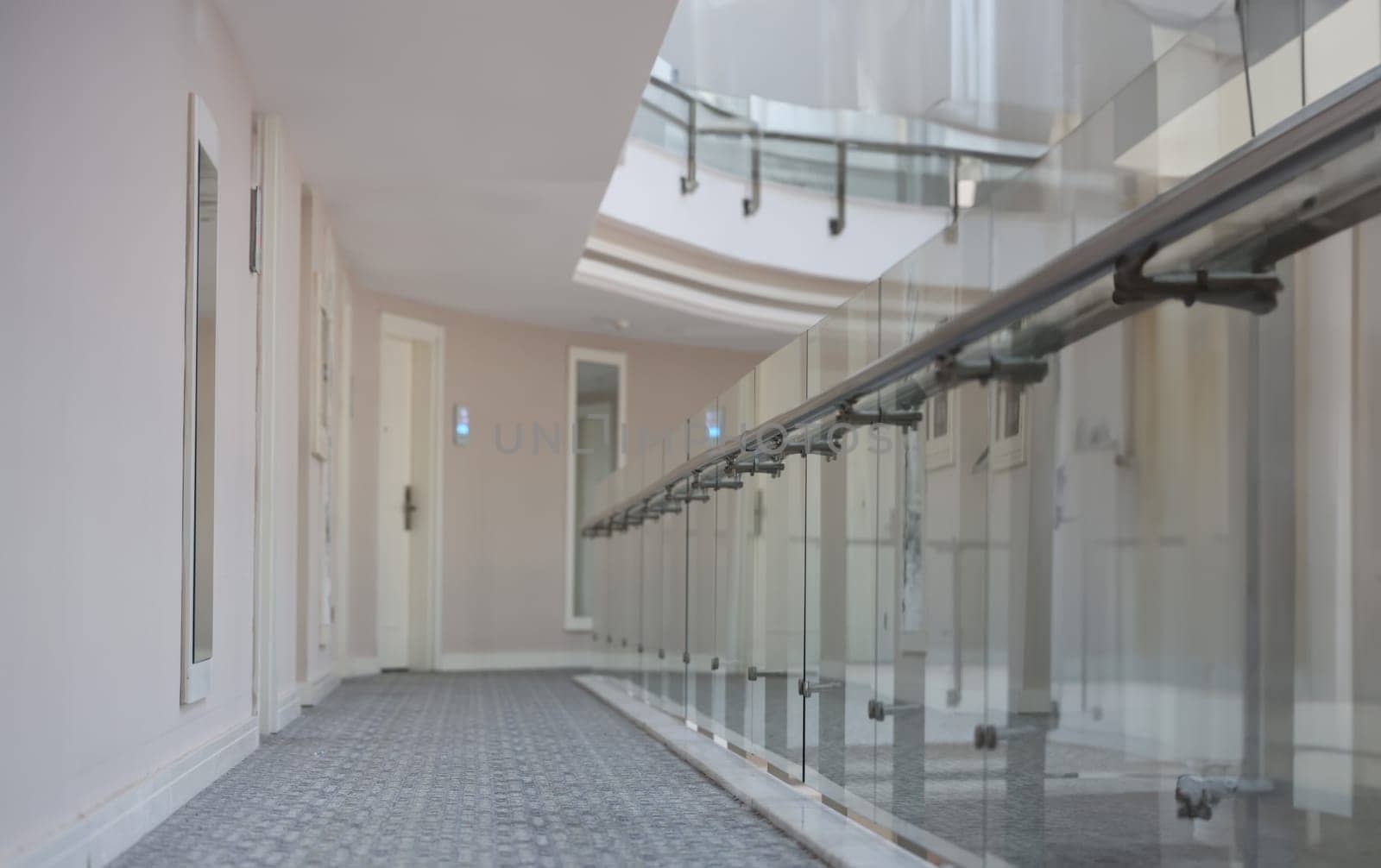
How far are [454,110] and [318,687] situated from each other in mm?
3362

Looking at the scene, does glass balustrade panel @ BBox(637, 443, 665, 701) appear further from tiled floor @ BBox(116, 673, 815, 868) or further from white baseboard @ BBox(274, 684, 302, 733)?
white baseboard @ BBox(274, 684, 302, 733)

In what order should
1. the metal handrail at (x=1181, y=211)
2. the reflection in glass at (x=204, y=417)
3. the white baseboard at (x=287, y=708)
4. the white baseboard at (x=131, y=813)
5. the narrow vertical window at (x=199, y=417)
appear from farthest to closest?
the white baseboard at (x=287, y=708) → the reflection in glass at (x=204, y=417) → the narrow vertical window at (x=199, y=417) → the white baseboard at (x=131, y=813) → the metal handrail at (x=1181, y=211)

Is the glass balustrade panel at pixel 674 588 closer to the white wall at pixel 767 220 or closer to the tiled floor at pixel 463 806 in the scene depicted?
the tiled floor at pixel 463 806

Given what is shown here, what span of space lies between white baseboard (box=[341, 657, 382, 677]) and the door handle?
1.36m

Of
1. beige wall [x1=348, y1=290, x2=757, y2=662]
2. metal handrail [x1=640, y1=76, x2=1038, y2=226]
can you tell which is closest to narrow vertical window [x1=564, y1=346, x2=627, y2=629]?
beige wall [x1=348, y1=290, x2=757, y2=662]

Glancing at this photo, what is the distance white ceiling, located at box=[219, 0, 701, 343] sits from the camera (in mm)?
5297

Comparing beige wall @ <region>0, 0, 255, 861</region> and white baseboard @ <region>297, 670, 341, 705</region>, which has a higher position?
beige wall @ <region>0, 0, 255, 861</region>

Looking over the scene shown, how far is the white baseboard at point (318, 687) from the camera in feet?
23.9

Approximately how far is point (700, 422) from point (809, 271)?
260 inches

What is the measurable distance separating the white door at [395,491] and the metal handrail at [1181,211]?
9442mm

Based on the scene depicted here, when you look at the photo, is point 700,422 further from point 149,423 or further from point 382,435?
point 382,435

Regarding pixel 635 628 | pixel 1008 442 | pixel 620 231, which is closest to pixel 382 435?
pixel 620 231

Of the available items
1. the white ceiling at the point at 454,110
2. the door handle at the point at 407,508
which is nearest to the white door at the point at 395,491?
the door handle at the point at 407,508

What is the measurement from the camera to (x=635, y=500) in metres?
7.41
